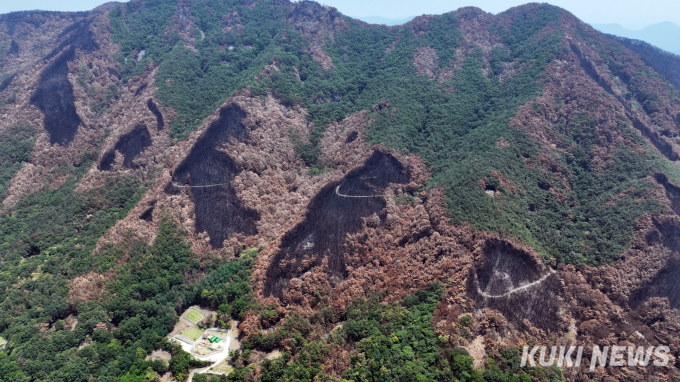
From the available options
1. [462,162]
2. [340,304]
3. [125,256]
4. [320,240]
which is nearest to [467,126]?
[462,162]

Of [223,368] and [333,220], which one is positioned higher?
[333,220]

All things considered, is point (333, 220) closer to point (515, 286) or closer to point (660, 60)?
point (515, 286)

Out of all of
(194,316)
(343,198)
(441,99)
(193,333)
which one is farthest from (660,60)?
(193,333)

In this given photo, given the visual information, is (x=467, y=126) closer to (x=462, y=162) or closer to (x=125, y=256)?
(x=462, y=162)

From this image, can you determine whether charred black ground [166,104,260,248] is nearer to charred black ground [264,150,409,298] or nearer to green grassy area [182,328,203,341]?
charred black ground [264,150,409,298]

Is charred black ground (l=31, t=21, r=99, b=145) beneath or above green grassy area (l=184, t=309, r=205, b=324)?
above

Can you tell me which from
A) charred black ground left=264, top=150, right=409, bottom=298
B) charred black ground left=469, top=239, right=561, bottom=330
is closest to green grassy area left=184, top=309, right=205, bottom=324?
charred black ground left=264, top=150, right=409, bottom=298

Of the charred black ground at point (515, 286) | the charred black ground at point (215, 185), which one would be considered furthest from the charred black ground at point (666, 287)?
the charred black ground at point (215, 185)
